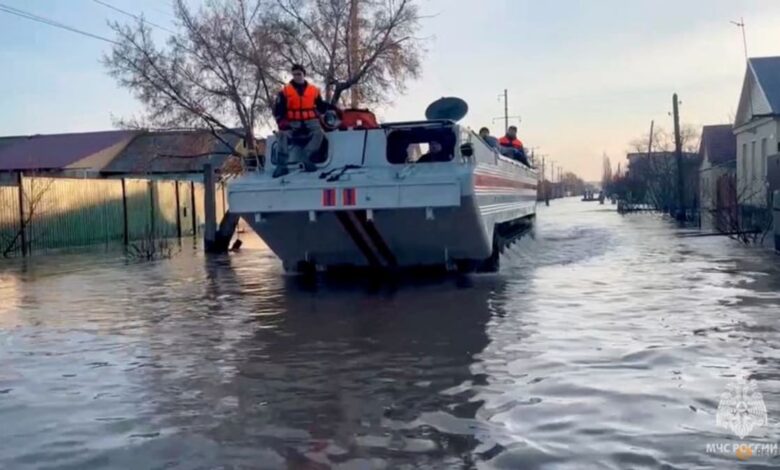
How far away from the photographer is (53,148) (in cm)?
4719

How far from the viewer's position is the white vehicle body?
1059 centimetres

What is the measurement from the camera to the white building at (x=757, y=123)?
28.5m

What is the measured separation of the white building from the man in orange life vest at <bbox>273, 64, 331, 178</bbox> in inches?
749

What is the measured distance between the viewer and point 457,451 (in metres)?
4.46

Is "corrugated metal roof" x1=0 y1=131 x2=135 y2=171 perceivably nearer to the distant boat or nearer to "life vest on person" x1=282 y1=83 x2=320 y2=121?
the distant boat

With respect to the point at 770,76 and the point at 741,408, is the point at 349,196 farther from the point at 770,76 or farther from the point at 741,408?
the point at 770,76

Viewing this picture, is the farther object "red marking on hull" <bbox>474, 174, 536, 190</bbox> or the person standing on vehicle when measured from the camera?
the person standing on vehicle

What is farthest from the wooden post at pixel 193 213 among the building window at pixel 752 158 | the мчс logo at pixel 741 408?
the мчс logo at pixel 741 408

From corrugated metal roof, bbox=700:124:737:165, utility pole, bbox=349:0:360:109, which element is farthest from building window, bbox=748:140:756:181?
utility pole, bbox=349:0:360:109

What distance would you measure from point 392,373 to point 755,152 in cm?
2909

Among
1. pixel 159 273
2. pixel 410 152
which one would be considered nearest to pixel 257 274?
pixel 159 273

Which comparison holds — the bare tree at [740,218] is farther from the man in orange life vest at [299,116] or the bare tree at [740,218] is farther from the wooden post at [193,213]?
the wooden post at [193,213]

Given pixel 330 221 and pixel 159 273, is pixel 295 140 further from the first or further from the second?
pixel 159 273

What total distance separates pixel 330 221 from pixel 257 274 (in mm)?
3549
